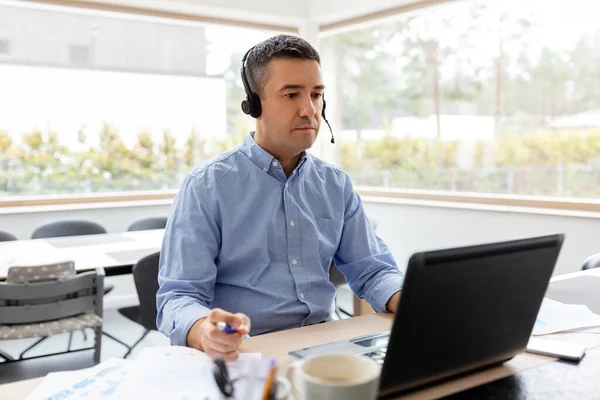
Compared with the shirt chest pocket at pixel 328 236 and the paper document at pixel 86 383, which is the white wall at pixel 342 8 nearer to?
the shirt chest pocket at pixel 328 236

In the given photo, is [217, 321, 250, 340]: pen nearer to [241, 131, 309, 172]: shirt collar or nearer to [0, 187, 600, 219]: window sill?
[241, 131, 309, 172]: shirt collar

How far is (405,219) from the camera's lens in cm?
509

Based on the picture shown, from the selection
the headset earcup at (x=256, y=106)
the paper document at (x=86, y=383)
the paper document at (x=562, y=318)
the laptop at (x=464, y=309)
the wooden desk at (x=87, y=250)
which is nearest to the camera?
the laptop at (x=464, y=309)

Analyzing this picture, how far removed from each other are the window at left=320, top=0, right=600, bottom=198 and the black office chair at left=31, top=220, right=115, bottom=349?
8.65 ft

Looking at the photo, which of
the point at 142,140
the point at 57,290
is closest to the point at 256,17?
the point at 142,140

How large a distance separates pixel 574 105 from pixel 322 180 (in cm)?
310

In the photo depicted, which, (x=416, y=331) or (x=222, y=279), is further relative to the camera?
(x=222, y=279)

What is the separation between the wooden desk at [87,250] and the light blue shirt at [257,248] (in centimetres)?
151

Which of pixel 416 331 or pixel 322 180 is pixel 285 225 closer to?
pixel 322 180

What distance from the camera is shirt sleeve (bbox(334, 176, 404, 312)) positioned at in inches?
64.1

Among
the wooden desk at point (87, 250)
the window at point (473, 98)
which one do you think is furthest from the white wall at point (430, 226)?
the wooden desk at point (87, 250)

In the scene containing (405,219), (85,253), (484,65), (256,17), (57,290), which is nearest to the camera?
(57,290)

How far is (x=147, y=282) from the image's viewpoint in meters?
2.69

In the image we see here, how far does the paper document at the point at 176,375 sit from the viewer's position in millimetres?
941
